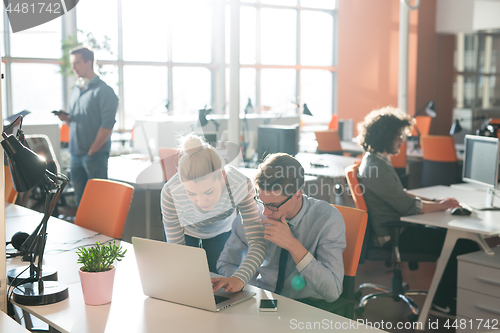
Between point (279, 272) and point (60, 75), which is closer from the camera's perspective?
point (279, 272)

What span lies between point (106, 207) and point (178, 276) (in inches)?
42.6

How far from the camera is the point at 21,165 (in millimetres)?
1307

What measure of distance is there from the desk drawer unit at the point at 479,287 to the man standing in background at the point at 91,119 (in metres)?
2.51

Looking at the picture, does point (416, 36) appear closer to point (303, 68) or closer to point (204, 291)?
point (303, 68)

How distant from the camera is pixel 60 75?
761cm

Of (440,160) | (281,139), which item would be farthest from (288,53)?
(281,139)

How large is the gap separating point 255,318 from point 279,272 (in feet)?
1.25

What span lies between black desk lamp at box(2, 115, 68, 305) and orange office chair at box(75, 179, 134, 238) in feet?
2.00

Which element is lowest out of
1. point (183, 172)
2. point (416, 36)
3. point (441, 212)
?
point (441, 212)

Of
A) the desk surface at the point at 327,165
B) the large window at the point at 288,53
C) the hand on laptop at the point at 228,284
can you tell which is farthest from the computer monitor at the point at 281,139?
the large window at the point at 288,53

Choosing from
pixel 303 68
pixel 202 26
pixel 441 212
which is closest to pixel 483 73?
pixel 303 68

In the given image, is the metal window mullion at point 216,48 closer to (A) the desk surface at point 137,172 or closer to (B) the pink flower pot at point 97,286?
(A) the desk surface at point 137,172

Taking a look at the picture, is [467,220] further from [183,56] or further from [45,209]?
[183,56]

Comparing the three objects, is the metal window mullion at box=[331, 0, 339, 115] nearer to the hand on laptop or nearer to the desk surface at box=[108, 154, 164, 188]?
the desk surface at box=[108, 154, 164, 188]
